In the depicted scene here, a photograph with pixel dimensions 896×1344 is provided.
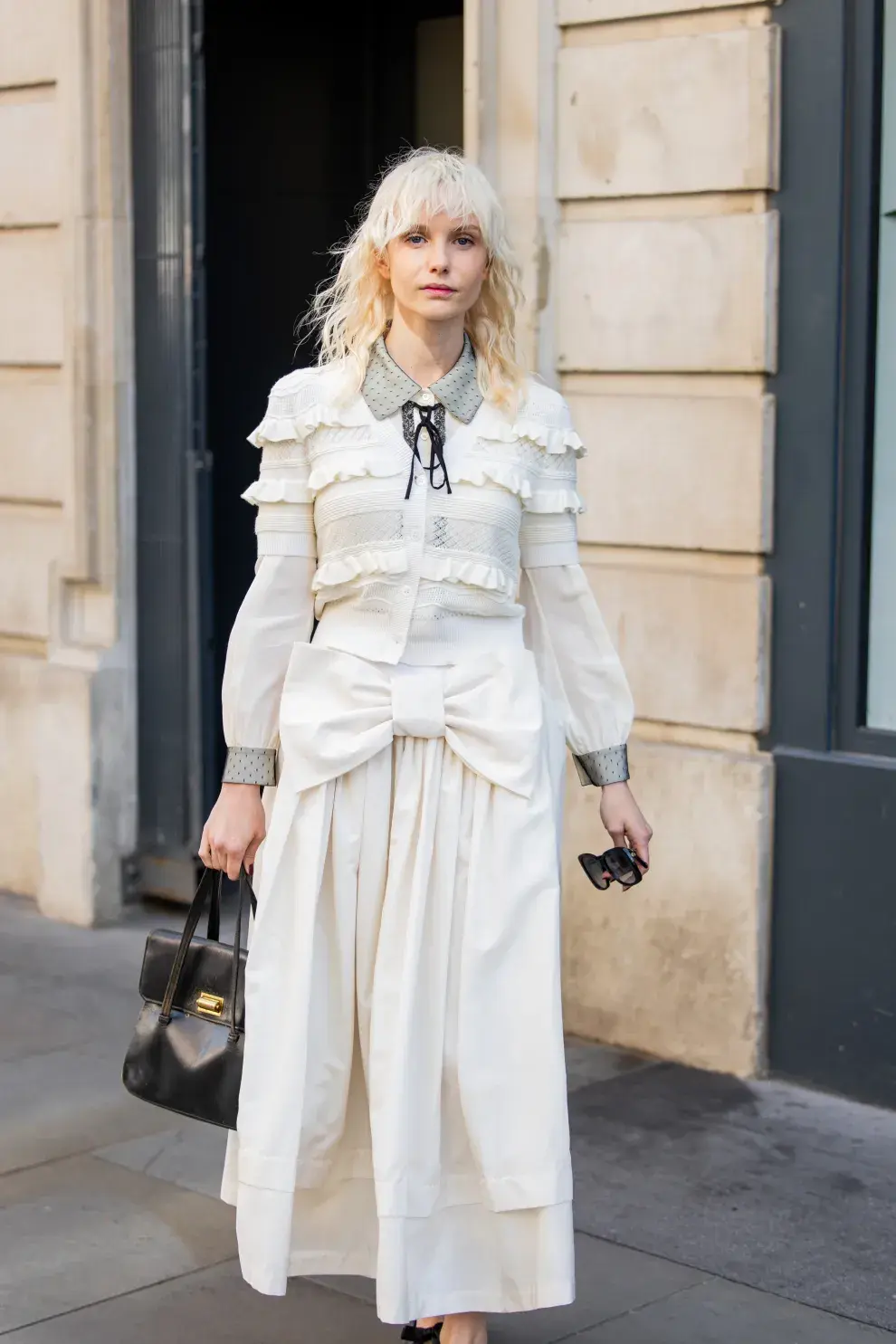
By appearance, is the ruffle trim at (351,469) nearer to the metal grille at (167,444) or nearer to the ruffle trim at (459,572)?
the ruffle trim at (459,572)

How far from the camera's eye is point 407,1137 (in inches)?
138

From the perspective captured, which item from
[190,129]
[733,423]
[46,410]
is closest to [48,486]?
[46,410]

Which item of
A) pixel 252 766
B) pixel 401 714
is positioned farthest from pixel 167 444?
pixel 401 714

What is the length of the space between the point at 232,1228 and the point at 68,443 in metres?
3.42

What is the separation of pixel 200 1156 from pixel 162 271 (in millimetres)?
3323

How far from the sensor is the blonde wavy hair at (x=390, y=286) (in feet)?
A: 11.5

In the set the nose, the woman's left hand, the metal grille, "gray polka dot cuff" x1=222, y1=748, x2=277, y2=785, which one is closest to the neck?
the nose

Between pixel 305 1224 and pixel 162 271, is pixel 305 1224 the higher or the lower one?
the lower one

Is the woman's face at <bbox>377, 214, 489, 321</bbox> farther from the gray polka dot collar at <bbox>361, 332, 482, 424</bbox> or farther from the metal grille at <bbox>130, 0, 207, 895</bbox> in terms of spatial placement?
the metal grille at <bbox>130, 0, 207, 895</bbox>

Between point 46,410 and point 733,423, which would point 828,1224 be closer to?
point 733,423

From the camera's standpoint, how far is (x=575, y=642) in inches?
148

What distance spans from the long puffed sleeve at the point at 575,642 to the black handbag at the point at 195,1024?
68 centimetres

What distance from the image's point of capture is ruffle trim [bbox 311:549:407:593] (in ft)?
11.6

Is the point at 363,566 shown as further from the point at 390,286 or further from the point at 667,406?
the point at 667,406
